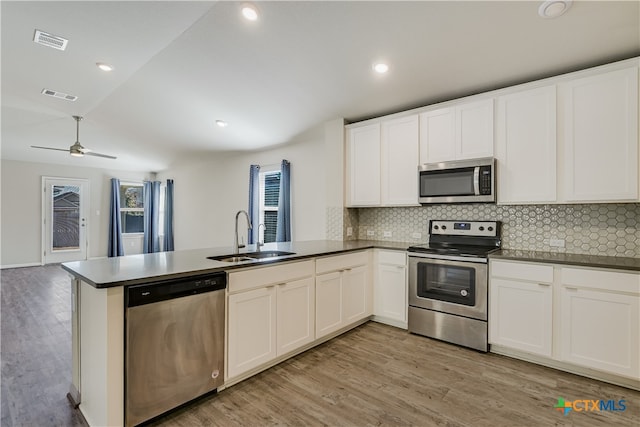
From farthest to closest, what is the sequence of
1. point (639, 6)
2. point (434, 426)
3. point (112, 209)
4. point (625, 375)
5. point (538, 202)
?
1. point (112, 209)
2. point (538, 202)
3. point (625, 375)
4. point (639, 6)
5. point (434, 426)

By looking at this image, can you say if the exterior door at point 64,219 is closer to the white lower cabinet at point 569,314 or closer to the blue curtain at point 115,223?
the blue curtain at point 115,223

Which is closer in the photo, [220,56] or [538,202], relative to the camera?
[538,202]

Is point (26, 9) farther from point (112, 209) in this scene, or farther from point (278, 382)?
point (112, 209)

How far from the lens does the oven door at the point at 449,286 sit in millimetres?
2807

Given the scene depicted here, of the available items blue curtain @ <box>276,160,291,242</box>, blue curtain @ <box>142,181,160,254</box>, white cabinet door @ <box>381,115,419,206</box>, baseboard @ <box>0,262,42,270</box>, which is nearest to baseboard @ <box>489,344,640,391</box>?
white cabinet door @ <box>381,115,419,206</box>

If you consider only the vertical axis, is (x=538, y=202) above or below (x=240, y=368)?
above

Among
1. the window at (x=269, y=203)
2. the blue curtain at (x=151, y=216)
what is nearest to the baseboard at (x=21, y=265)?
the blue curtain at (x=151, y=216)

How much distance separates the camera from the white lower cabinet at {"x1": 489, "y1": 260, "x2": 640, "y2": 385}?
2199 mm

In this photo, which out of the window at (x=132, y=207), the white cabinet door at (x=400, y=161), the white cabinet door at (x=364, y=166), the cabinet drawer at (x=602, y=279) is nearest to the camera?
the cabinet drawer at (x=602, y=279)

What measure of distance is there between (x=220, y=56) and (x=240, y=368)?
2.84 meters

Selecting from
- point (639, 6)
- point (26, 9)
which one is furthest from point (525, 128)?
point (26, 9)

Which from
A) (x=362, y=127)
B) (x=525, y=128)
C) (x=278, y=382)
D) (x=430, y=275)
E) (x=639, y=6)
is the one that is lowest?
(x=278, y=382)

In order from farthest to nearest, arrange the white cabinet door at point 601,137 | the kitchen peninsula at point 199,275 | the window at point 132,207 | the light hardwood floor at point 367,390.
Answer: the window at point 132,207
the white cabinet door at point 601,137
the light hardwood floor at point 367,390
the kitchen peninsula at point 199,275

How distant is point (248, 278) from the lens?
229cm
